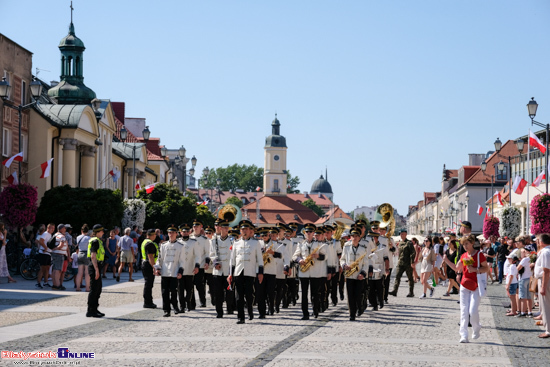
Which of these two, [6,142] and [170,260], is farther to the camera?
[6,142]

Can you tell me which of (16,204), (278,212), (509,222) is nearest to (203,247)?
(16,204)

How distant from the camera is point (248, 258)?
17453 millimetres

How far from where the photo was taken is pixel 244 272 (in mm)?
17469

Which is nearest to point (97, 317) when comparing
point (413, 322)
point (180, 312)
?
point (180, 312)

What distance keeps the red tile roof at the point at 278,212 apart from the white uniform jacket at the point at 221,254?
157599 mm

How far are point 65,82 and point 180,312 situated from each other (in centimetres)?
3794

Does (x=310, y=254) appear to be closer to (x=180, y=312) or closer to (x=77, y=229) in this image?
(x=180, y=312)

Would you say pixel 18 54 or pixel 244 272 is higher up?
pixel 18 54

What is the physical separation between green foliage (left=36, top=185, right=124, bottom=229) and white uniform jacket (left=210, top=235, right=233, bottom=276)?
21.0 meters

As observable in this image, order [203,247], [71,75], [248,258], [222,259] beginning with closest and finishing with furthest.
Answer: [248,258] < [222,259] < [203,247] < [71,75]

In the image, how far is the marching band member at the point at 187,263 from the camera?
62.5ft

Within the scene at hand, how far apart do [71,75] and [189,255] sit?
37.1 metres

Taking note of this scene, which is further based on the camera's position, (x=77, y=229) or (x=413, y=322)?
(x=77, y=229)

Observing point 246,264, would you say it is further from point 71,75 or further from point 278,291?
point 71,75
